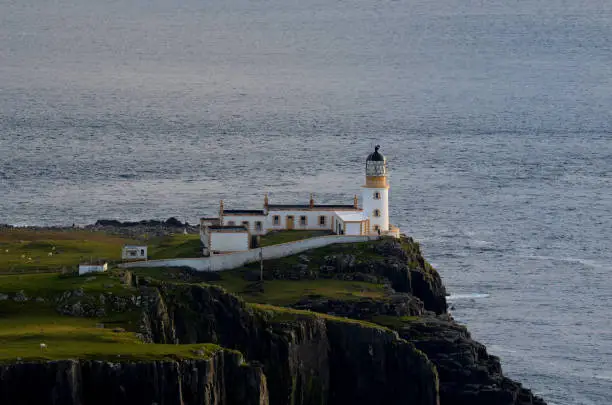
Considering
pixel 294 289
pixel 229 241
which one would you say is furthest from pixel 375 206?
pixel 294 289

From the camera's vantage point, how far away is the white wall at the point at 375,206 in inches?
5965

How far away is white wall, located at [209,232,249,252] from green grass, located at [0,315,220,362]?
98.5 feet

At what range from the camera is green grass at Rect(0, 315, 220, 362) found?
104m

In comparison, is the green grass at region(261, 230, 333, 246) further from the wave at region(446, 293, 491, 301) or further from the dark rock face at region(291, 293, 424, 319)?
the dark rock face at region(291, 293, 424, 319)

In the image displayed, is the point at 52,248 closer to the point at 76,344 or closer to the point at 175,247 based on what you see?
the point at 175,247

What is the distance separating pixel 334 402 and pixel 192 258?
2282cm

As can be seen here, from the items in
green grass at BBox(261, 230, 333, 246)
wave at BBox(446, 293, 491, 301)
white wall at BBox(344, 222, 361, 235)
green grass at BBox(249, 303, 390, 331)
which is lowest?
green grass at BBox(249, 303, 390, 331)

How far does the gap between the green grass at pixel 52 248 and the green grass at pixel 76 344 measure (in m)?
17.2

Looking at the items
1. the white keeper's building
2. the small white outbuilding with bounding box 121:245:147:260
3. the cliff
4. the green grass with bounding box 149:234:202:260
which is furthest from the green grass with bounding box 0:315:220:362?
the white keeper's building

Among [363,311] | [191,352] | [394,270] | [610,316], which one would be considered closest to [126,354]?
[191,352]

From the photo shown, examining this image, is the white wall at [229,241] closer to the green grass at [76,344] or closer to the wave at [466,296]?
the wave at [466,296]

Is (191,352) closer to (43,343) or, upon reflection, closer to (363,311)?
(43,343)

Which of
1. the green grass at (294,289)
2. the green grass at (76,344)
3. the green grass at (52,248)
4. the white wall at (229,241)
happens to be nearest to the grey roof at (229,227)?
the white wall at (229,241)

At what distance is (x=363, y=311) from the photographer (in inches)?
5182
